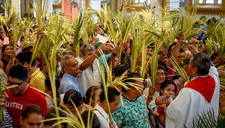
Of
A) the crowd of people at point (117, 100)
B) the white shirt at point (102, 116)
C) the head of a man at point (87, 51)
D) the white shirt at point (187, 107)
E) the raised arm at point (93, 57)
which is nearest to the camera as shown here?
the white shirt at point (102, 116)

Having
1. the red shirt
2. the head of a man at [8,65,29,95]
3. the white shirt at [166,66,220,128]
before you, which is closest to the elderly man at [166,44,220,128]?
the white shirt at [166,66,220,128]

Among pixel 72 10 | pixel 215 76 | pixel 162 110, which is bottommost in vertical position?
pixel 162 110

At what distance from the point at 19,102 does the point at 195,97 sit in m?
1.78

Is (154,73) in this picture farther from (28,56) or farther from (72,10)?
(72,10)

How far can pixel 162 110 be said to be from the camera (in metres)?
3.36

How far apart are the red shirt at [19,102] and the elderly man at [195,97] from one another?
1.38 meters

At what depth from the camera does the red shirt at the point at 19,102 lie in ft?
8.76

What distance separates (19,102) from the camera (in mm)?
2697

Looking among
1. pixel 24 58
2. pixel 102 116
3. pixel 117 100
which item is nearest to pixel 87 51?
pixel 24 58

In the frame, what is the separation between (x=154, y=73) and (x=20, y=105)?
185 centimetres

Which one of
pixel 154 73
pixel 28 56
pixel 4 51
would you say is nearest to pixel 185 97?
pixel 154 73

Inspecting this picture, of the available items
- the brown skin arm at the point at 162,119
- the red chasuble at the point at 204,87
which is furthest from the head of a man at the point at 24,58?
the red chasuble at the point at 204,87

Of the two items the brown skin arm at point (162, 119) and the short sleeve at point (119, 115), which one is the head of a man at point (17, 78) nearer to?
the short sleeve at point (119, 115)

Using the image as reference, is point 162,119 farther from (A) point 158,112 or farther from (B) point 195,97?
(B) point 195,97
